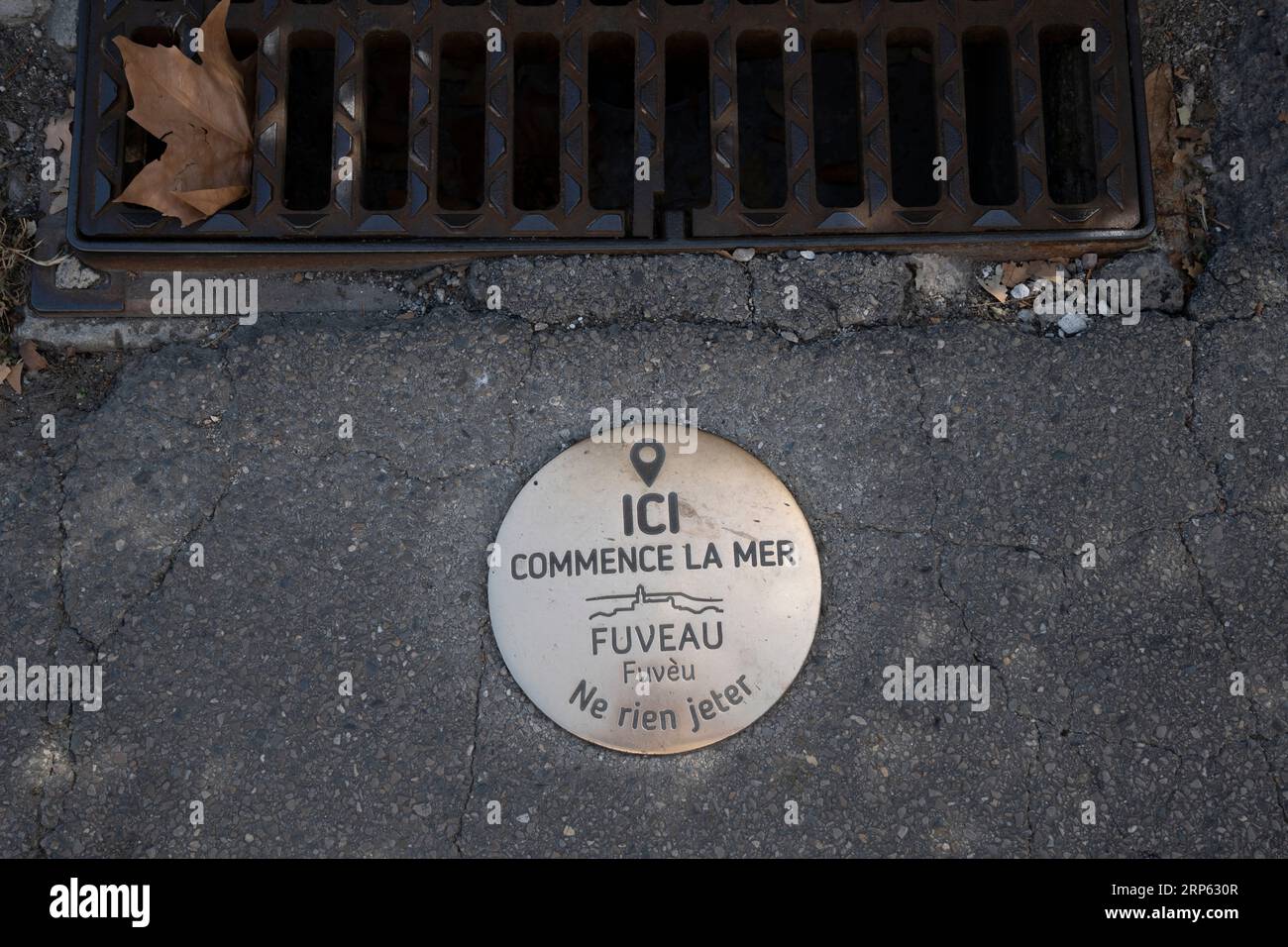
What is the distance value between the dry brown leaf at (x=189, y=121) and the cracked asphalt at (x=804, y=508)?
0.31 metres

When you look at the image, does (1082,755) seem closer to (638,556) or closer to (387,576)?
(638,556)

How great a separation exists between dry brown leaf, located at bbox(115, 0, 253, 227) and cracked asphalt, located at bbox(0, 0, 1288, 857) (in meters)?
0.31

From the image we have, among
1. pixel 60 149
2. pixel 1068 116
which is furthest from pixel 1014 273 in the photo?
pixel 60 149

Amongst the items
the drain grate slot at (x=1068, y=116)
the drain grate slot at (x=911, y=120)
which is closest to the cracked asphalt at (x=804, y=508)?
the drain grate slot at (x=1068, y=116)

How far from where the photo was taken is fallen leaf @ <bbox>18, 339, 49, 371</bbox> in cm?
217

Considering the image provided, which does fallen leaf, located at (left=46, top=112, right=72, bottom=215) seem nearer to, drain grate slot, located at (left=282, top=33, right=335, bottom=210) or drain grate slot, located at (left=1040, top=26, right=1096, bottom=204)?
drain grate slot, located at (left=282, top=33, right=335, bottom=210)

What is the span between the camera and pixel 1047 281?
215cm

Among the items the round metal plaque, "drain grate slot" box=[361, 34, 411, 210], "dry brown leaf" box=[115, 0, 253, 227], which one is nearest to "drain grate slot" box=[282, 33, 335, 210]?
"drain grate slot" box=[361, 34, 411, 210]

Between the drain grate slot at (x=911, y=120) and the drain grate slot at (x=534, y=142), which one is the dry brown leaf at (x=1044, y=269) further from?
the drain grate slot at (x=534, y=142)

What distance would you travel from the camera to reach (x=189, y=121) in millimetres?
2041

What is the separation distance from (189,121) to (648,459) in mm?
1231

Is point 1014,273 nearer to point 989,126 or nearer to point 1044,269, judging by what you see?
point 1044,269
